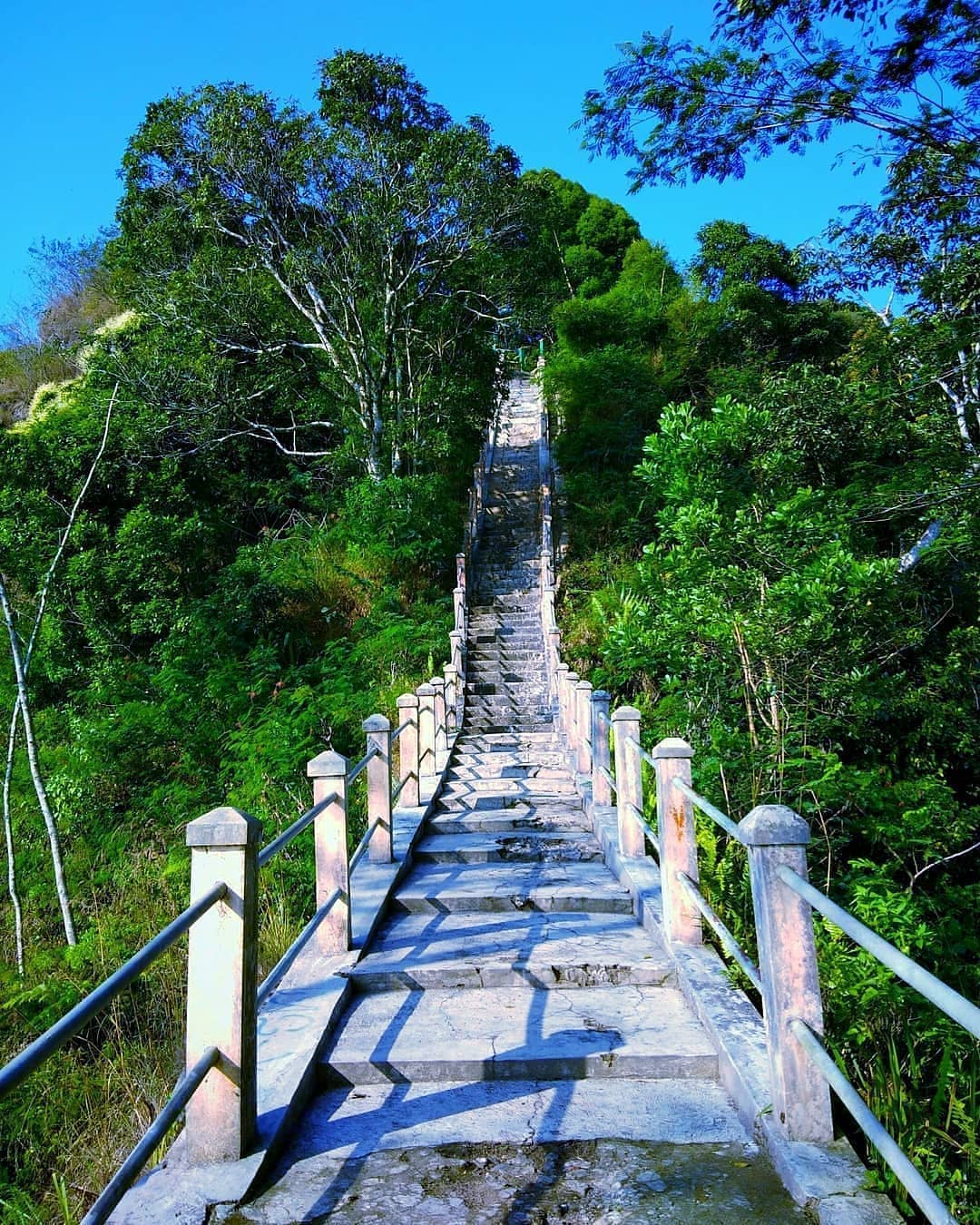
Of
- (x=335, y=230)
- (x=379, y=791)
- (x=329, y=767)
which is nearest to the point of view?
(x=329, y=767)

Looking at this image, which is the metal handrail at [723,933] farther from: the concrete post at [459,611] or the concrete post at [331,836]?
the concrete post at [459,611]

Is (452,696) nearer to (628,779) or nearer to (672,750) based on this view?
(628,779)

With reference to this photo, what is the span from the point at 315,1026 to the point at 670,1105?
1.58 m

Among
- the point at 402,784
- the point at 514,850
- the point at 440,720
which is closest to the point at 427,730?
the point at 440,720

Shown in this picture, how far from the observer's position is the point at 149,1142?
2309mm

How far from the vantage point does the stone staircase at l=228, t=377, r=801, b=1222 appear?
8.75 feet

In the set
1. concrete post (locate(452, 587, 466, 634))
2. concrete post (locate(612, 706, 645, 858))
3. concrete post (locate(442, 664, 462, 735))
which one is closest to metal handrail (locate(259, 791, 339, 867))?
concrete post (locate(612, 706, 645, 858))

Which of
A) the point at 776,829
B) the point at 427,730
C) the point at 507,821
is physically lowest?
the point at 507,821

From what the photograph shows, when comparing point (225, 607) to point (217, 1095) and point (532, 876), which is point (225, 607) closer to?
point (532, 876)

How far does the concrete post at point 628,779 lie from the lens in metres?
6.41

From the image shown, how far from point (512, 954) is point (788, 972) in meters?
2.40

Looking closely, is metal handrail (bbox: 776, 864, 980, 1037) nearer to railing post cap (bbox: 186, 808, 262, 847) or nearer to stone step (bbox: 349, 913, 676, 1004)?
railing post cap (bbox: 186, 808, 262, 847)

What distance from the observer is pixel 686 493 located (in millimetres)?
8469

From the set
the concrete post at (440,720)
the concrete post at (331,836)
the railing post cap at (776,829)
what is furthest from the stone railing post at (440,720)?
the railing post cap at (776,829)
